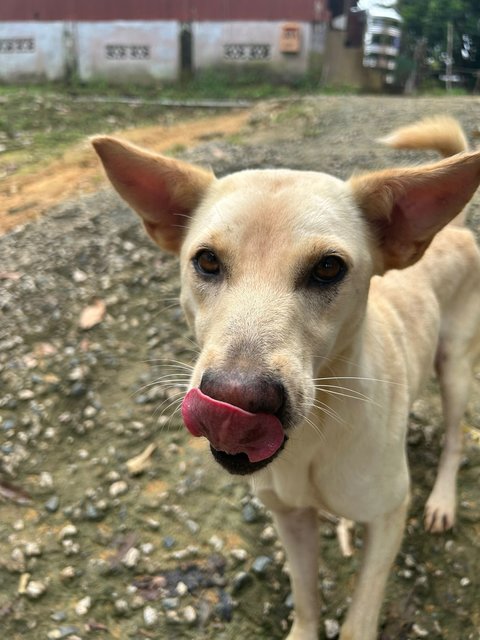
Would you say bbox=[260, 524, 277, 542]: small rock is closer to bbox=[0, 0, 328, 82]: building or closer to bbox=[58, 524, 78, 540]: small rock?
bbox=[58, 524, 78, 540]: small rock

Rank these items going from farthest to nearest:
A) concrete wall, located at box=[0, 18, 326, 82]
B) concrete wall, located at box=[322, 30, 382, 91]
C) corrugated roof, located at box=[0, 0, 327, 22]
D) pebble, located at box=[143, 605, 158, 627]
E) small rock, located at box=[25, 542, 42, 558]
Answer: concrete wall, located at box=[322, 30, 382, 91] → concrete wall, located at box=[0, 18, 326, 82] → corrugated roof, located at box=[0, 0, 327, 22] → small rock, located at box=[25, 542, 42, 558] → pebble, located at box=[143, 605, 158, 627]

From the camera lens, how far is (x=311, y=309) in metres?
2.13

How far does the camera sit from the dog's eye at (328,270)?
85.4 inches

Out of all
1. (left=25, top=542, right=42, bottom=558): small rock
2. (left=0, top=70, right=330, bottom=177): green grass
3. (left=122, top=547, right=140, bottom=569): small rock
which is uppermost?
(left=0, top=70, right=330, bottom=177): green grass

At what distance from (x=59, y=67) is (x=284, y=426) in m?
18.4

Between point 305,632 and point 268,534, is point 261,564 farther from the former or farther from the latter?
point 305,632

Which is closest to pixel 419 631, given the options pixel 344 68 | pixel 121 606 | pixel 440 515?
pixel 440 515

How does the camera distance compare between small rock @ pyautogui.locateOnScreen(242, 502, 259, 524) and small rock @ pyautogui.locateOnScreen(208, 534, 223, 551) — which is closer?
small rock @ pyautogui.locateOnScreen(208, 534, 223, 551)

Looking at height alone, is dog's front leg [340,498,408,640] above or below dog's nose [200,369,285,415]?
below

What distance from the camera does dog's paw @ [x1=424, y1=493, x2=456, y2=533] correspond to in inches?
138

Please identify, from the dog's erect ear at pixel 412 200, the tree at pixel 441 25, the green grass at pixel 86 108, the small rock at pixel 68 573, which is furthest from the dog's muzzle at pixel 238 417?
the tree at pixel 441 25

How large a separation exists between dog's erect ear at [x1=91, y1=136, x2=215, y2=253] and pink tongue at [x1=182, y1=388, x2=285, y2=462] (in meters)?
1.10

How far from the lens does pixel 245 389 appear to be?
171cm

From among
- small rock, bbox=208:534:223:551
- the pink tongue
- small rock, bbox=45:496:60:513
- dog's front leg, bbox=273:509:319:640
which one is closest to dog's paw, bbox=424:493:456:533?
dog's front leg, bbox=273:509:319:640
